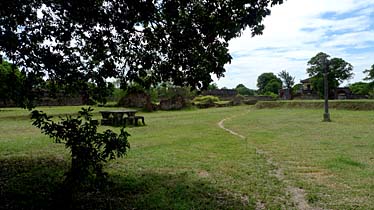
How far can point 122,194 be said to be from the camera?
5512mm

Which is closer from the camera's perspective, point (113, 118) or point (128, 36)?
point (128, 36)

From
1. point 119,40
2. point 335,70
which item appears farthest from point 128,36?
point 335,70

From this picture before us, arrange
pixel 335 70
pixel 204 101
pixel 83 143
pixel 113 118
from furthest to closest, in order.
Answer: pixel 335 70
pixel 204 101
pixel 113 118
pixel 83 143

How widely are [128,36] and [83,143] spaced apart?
1.91 meters

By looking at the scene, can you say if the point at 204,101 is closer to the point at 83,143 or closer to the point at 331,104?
the point at 331,104

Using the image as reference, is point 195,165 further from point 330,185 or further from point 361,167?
point 361,167

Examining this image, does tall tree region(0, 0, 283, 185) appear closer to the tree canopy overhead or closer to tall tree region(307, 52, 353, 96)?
the tree canopy overhead

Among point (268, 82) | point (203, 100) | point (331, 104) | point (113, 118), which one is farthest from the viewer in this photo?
point (268, 82)

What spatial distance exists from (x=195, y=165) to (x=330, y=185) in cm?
271

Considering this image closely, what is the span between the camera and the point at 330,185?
6023mm

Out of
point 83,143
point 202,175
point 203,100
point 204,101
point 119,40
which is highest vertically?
point 119,40

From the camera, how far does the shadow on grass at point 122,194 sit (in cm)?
490

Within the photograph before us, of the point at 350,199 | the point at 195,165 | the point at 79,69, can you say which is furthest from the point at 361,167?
the point at 79,69

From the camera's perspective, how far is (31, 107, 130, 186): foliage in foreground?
4.31 meters
